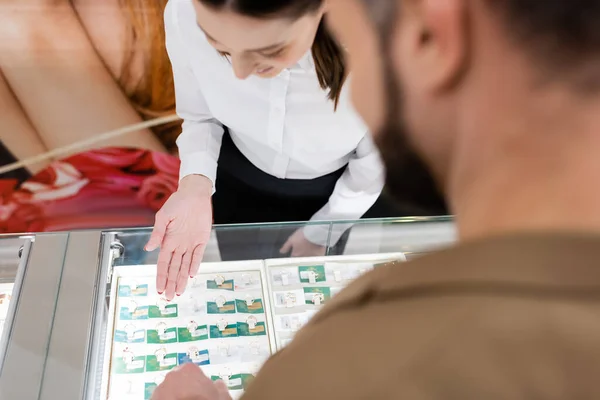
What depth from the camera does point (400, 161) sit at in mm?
533

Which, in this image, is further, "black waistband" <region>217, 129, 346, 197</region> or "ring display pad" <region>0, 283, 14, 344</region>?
"black waistband" <region>217, 129, 346, 197</region>

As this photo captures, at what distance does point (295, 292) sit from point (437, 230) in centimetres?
39

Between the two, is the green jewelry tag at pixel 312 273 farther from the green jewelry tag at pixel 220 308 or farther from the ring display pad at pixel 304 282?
the green jewelry tag at pixel 220 308

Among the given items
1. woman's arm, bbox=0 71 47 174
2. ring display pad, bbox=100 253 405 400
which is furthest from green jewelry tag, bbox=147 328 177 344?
woman's arm, bbox=0 71 47 174

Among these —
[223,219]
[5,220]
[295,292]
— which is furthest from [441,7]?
[5,220]

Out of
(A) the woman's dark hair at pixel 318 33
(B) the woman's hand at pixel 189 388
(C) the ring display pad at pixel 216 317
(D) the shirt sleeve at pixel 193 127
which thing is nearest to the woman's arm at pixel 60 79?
(D) the shirt sleeve at pixel 193 127

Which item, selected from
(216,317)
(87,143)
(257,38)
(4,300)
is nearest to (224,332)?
(216,317)

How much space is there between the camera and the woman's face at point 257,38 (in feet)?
3.55

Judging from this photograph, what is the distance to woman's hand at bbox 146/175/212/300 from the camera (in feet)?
3.76

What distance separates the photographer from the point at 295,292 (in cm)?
116

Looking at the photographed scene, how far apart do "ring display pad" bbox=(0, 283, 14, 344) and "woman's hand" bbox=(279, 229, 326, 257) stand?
0.54 meters

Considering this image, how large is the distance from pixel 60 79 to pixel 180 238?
0.57 m

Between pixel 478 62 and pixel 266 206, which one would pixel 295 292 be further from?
pixel 478 62

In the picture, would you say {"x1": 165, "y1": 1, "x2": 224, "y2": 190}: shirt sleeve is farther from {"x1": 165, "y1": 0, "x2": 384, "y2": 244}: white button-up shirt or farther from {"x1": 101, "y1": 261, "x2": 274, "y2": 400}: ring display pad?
{"x1": 101, "y1": 261, "x2": 274, "y2": 400}: ring display pad
